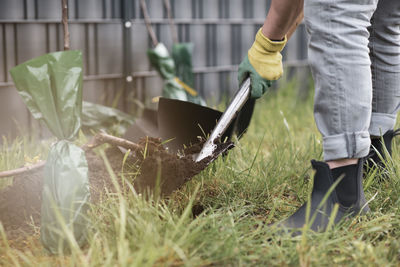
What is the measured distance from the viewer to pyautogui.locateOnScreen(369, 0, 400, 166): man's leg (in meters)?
1.97

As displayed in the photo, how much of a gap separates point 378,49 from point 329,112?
0.53m

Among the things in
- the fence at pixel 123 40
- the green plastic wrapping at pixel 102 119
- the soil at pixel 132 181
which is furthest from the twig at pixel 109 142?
the fence at pixel 123 40

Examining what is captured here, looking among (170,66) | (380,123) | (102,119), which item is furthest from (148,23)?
(380,123)

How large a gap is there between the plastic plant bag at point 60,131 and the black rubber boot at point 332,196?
586 millimetres

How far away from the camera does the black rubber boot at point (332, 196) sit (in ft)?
5.35

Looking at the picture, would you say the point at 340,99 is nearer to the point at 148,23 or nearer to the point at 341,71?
the point at 341,71

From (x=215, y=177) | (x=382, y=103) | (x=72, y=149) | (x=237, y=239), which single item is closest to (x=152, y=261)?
(x=237, y=239)

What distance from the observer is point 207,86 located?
3773 mm

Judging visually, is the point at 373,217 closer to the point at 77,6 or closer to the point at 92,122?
the point at 92,122

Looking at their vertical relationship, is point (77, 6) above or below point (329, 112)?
above

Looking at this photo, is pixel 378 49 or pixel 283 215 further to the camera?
pixel 378 49

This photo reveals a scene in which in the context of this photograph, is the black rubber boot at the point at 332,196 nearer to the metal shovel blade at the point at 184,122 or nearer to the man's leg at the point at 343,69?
the man's leg at the point at 343,69

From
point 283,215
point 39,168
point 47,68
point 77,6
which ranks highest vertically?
point 77,6

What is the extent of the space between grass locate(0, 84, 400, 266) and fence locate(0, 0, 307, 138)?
122 centimetres
